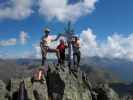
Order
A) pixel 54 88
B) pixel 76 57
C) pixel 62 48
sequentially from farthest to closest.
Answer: pixel 76 57 < pixel 62 48 < pixel 54 88

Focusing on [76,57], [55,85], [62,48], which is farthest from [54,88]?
[76,57]

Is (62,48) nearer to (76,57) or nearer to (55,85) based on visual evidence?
(76,57)

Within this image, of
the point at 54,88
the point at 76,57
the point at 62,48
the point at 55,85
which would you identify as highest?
the point at 62,48

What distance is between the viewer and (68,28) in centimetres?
3519

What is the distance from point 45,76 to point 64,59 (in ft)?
10.4

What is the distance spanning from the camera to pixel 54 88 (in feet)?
106

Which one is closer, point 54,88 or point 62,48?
point 54,88

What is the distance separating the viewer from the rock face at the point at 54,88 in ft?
103

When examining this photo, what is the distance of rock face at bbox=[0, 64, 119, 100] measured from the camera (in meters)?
31.3

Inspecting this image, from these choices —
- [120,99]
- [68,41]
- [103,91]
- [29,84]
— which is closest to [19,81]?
[29,84]

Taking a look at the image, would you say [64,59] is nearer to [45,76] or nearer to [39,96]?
[45,76]

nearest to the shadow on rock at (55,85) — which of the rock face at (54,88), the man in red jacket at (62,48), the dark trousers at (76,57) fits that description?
the rock face at (54,88)

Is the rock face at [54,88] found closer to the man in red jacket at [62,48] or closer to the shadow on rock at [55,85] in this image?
the shadow on rock at [55,85]

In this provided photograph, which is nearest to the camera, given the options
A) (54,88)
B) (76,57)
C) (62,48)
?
(54,88)
